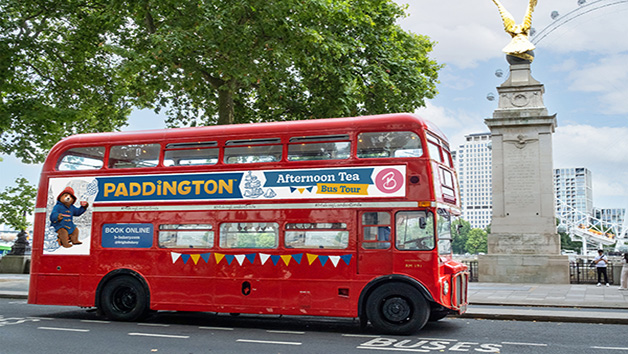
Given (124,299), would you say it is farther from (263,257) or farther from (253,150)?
(253,150)

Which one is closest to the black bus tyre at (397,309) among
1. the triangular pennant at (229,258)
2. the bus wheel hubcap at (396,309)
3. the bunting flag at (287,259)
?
the bus wheel hubcap at (396,309)

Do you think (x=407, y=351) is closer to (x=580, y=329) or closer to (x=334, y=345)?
(x=334, y=345)

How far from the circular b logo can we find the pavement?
4.31 metres

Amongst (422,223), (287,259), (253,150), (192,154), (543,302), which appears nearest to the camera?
(422,223)

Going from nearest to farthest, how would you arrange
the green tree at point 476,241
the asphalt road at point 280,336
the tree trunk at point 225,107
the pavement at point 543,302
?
the asphalt road at point 280,336
the pavement at point 543,302
the tree trunk at point 225,107
the green tree at point 476,241

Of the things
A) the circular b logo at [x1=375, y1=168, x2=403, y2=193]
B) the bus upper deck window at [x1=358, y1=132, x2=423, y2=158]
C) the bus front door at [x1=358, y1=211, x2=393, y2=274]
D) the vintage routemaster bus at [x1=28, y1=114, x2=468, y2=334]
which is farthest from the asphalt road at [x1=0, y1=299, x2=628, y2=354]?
the bus upper deck window at [x1=358, y1=132, x2=423, y2=158]

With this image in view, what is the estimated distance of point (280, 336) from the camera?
34.4ft

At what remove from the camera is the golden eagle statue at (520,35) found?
26.0 metres

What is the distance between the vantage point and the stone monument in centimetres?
2343

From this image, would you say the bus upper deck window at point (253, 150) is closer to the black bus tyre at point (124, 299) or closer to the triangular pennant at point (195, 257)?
the triangular pennant at point (195, 257)

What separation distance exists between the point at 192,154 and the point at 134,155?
141cm

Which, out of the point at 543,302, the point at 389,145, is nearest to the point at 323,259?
the point at 389,145

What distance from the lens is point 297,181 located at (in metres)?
11.4

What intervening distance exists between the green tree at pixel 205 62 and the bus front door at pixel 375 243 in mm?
7923
